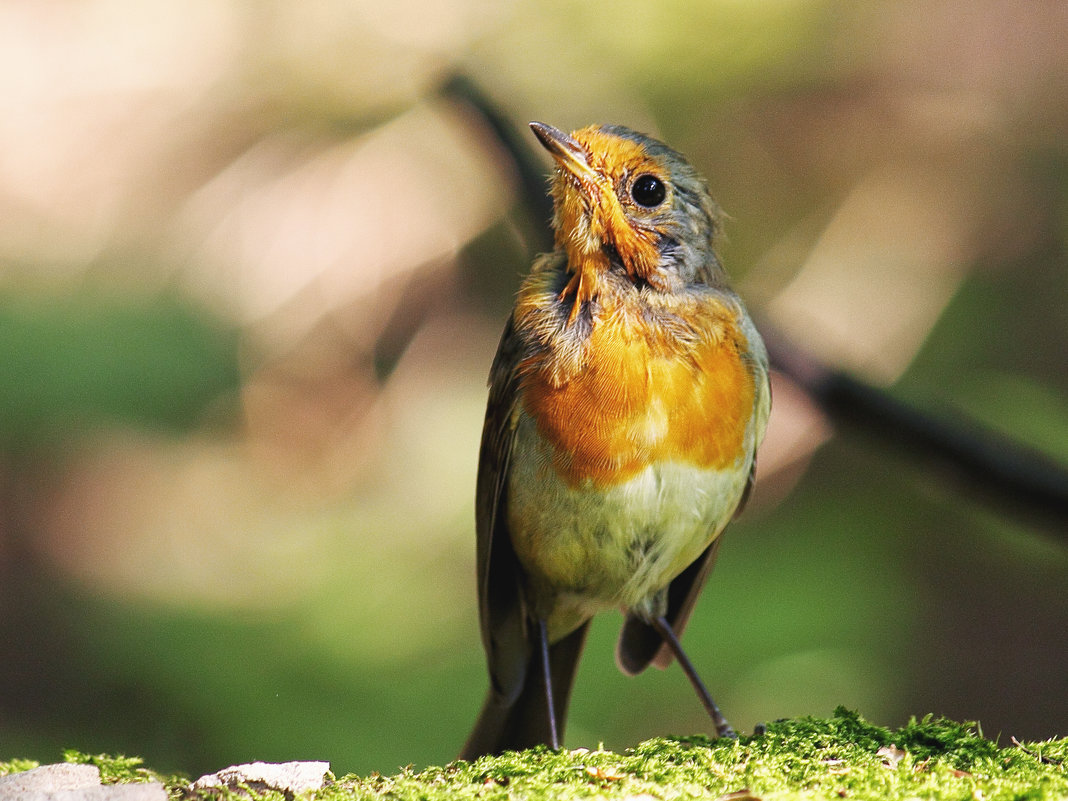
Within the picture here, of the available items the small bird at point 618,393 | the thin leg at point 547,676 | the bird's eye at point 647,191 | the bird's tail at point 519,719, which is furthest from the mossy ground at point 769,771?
the bird's eye at point 647,191

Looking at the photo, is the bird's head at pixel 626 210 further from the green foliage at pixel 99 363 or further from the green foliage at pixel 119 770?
the green foliage at pixel 99 363

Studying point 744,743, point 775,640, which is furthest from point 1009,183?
point 744,743

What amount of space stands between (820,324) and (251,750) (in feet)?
11.8

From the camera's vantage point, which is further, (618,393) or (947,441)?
(947,441)

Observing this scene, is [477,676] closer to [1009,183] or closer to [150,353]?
[150,353]

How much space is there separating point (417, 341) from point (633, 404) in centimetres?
401

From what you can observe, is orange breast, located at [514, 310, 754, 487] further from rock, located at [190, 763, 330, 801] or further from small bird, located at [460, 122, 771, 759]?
rock, located at [190, 763, 330, 801]

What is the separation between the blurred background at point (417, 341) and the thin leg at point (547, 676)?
1.03m

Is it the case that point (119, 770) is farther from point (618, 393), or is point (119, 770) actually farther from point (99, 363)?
point (99, 363)

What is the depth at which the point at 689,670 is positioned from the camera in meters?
3.31

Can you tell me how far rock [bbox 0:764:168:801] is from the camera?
190 cm

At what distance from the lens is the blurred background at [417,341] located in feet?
15.0

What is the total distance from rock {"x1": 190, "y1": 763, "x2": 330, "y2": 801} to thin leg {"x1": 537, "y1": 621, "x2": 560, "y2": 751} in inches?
46.4

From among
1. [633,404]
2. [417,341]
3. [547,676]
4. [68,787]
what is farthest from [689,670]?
[417,341]
